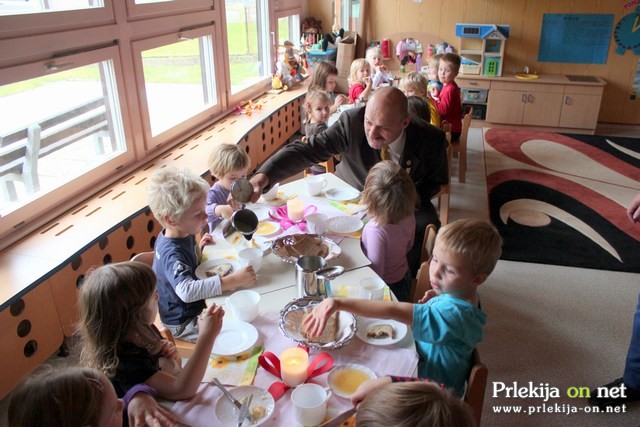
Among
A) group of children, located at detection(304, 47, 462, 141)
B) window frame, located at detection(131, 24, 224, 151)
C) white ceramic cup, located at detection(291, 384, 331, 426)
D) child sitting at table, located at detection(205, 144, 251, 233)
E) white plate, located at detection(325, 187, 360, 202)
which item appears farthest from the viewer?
group of children, located at detection(304, 47, 462, 141)

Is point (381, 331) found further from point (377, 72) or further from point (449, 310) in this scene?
point (377, 72)

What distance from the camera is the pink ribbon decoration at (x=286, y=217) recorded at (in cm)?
225

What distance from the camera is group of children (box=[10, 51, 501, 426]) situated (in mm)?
1324

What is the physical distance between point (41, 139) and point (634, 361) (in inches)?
119

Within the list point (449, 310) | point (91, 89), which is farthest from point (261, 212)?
point (91, 89)

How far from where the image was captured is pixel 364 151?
2.86 metres

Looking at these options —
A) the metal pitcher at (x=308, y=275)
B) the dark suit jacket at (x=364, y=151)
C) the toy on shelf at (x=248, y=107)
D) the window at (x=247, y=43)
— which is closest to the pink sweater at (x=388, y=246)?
the metal pitcher at (x=308, y=275)

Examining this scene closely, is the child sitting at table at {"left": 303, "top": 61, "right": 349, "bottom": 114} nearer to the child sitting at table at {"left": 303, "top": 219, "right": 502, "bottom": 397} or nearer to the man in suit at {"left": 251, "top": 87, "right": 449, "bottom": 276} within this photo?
the man in suit at {"left": 251, "top": 87, "right": 449, "bottom": 276}

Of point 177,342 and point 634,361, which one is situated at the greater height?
point 177,342

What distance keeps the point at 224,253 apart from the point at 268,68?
3683 millimetres

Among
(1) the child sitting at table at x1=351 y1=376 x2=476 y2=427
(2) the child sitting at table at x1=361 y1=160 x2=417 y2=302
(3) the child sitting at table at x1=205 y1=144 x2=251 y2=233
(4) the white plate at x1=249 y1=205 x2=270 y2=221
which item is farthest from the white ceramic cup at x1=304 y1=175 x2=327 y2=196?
(1) the child sitting at table at x1=351 y1=376 x2=476 y2=427

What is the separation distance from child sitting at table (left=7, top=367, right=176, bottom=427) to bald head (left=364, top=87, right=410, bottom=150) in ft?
6.04

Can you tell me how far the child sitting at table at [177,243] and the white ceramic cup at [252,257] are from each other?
0.63 ft

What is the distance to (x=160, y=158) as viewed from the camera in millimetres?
3357
